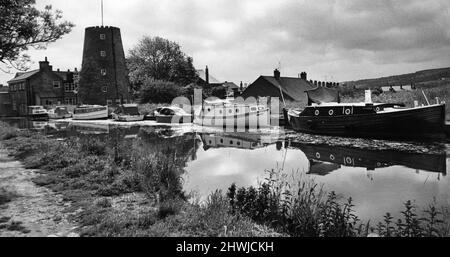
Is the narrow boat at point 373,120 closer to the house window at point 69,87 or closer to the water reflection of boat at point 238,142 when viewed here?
the water reflection of boat at point 238,142

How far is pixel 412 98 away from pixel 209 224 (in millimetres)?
27202

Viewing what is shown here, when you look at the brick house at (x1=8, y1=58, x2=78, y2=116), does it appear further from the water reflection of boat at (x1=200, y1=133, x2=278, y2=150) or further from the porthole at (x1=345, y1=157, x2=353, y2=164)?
the porthole at (x1=345, y1=157, x2=353, y2=164)

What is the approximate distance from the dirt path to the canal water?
3246 mm

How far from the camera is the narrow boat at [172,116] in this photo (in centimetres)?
3253

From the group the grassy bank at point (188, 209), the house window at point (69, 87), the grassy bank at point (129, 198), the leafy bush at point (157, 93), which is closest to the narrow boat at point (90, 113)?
the leafy bush at point (157, 93)

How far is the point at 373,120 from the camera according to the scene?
20641mm

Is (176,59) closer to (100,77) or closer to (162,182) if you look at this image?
(100,77)

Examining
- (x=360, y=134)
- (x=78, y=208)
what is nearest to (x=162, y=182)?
(x=78, y=208)

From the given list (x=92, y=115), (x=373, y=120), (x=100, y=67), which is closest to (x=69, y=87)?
(x=100, y=67)

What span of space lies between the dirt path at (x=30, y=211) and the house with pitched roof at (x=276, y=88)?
138ft

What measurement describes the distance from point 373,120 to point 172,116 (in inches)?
766

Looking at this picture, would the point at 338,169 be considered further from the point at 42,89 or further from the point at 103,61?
the point at 42,89

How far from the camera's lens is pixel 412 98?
2684cm

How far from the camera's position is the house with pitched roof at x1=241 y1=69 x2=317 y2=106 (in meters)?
49.0
